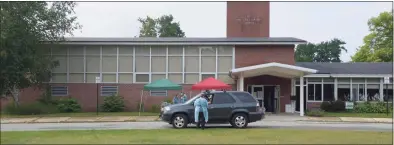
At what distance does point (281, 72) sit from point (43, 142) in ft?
66.5

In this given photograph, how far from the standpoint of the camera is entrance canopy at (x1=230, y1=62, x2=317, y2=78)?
2989 cm

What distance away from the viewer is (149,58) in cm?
3538

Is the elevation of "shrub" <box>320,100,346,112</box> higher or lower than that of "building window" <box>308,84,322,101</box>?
lower

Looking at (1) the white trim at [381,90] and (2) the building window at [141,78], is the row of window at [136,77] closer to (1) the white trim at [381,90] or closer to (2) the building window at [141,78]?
(2) the building window at [141,78]

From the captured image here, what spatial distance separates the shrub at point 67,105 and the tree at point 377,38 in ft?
123

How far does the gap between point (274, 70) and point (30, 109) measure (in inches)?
601

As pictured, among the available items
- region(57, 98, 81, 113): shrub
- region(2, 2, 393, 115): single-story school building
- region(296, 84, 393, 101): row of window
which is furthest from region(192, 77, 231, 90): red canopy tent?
region(296, 84, 393, 101): row of window

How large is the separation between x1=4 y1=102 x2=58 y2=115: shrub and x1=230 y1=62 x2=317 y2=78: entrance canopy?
12118 mm

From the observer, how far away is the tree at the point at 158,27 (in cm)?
7800

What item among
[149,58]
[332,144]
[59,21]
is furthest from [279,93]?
[332,144]

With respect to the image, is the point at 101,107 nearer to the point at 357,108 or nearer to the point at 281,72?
the point at 281,72

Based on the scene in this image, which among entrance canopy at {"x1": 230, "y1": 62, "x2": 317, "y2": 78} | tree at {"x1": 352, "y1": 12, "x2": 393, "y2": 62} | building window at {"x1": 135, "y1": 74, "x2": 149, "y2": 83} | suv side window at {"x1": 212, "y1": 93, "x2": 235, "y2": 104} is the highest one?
tree at {"x1": 352, "y1": 12, "x2": 393, "y2": 62}

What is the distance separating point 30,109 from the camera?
3272 cm

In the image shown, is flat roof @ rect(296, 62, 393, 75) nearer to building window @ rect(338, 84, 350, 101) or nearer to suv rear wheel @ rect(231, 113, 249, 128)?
building window @ rect(338, 84, 350, 101)
